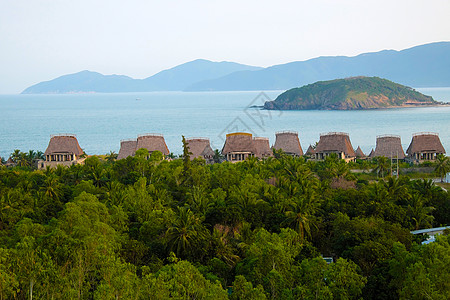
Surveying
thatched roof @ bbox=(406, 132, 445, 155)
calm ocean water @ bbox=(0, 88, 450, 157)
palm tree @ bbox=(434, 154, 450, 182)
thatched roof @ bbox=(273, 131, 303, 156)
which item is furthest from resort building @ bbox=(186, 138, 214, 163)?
calm ocean water @ bbox=(0, 88, 450, 157)

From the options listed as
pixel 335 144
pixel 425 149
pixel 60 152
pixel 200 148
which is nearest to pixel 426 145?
pixel 425 149

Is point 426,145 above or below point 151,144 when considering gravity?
below

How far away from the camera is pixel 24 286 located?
1880cm

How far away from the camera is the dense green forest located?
1856 centimetres

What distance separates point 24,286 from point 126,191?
42.9ft

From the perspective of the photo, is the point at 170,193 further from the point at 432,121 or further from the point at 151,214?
the point at 432,121

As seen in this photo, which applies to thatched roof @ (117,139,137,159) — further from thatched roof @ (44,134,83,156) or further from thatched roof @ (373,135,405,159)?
thatched roof @ (373,135,405,159)

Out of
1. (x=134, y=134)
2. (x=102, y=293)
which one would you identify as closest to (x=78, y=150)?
(x=102, y=293)

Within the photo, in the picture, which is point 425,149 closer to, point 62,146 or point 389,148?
point 389,148

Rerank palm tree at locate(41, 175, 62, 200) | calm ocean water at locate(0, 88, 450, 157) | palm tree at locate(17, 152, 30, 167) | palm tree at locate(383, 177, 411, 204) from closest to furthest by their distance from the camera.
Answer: palm tree at locate(383, 177, 411, 204) → palm tree at locate(41, 175, 62, 200) → palm tree at locate(17, 152, 30, 167) → calm ocean water at locate(0, 88, 450, 157)

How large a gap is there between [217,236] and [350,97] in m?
133

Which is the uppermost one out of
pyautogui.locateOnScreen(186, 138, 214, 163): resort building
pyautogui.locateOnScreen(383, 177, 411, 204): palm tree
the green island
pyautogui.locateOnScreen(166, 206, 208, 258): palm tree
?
the green island

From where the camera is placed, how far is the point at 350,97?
152 meters

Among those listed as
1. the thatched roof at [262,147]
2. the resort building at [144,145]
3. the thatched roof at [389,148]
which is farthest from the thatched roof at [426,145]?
the resort building at [144,145]
